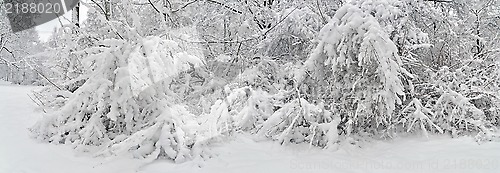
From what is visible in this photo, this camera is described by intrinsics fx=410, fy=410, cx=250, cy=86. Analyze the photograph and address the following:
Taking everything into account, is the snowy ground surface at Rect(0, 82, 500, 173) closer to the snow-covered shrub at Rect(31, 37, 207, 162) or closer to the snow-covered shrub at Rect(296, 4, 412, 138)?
the snow-covered shrub at Rect(31, 37, 207, 162)

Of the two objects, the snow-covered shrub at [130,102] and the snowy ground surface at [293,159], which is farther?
the snow-covered shrub at [130,102]

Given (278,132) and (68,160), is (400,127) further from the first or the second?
(68,160)

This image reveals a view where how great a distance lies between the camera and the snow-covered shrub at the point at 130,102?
461cm

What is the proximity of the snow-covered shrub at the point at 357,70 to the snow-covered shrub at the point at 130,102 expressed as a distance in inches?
60.7

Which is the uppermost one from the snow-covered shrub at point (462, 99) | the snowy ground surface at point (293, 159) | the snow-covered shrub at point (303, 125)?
the snow-covered shrub at point (462, 99)

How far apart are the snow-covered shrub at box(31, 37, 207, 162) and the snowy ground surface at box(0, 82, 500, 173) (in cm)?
24

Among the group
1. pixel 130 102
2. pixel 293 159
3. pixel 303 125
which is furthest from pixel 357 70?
pixel 130 102

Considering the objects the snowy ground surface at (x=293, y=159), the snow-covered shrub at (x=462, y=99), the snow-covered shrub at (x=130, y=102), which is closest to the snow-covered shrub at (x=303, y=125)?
the snowy ground surface at (x=293, y=159)

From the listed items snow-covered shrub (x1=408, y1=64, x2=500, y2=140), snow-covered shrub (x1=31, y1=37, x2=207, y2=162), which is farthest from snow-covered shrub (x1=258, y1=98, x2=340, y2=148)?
snow-covered shrub (x1=408, y1=64, x2=500, y2=140)

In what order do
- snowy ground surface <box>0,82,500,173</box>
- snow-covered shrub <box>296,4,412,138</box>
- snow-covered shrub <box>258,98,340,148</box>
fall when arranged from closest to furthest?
snowy ground surface <box>0,82,500,173</box>, snow-covered shrub <box>296,4,412,138</box>, snow-covered shrub <box>258,98,340,148</box>

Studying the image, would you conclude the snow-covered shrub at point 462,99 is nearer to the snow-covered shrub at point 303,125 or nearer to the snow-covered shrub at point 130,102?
the snow-covered shrub at point 303,125

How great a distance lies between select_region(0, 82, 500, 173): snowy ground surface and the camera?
13.1ft

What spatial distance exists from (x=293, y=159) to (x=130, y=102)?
2046 millimetres

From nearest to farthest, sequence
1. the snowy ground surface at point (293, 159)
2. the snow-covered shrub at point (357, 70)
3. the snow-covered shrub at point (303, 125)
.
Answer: the snowy ground surface at point (293, 159), the snow-covered shrub at point (357, 70), the snow-covered shrub at point (303, 125)
